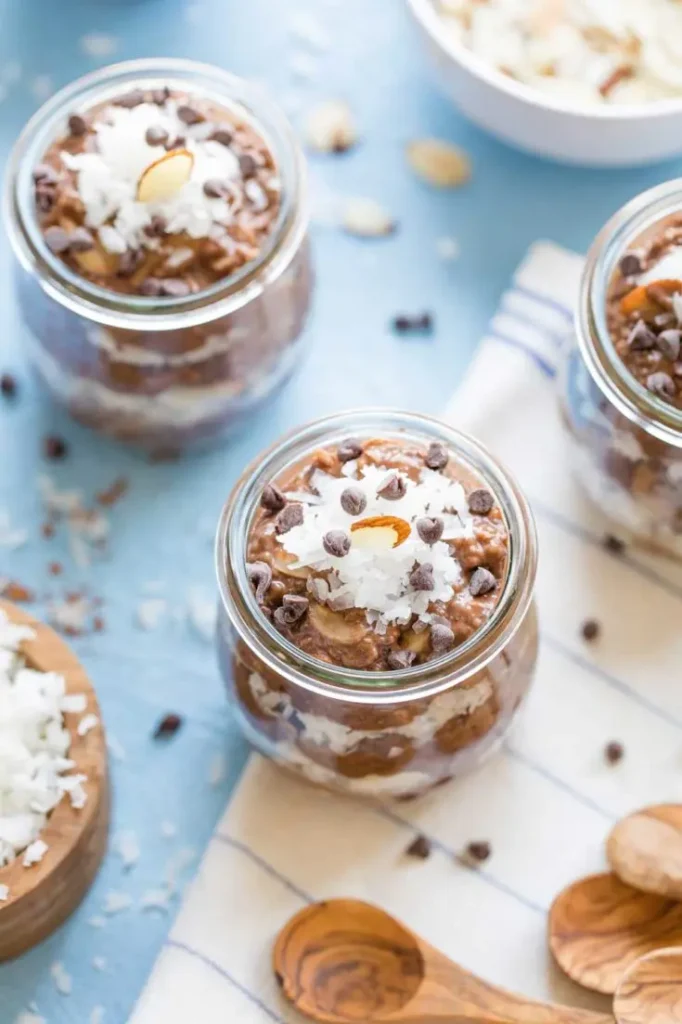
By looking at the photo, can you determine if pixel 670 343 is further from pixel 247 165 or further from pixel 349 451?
pixel 247 165

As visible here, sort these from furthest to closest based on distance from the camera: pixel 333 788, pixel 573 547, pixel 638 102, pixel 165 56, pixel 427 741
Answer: pixel 165 56 < pixel 638 102 < pixel 573 547 < pixel 333 788 < pixel 427 741

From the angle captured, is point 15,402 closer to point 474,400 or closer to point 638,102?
point 474,400

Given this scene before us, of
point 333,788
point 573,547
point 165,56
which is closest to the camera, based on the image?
point 333,788

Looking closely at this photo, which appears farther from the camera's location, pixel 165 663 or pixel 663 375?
pixel 165 663

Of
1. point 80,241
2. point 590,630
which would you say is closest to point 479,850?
point 590,630

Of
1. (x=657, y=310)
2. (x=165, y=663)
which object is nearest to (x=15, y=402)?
(x=165, y=663)

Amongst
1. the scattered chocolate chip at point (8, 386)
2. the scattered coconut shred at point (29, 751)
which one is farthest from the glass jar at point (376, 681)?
the scattered chocolate chip at point (8, 386)

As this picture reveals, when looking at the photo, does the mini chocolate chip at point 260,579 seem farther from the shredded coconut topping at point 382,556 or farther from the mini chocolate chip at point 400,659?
the mini chocolate chip at point 400,659

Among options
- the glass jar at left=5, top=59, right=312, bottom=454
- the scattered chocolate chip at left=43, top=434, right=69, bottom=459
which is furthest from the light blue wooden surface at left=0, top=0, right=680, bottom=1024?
the glass jar at left=5, top=59, right=312, bottom=454
